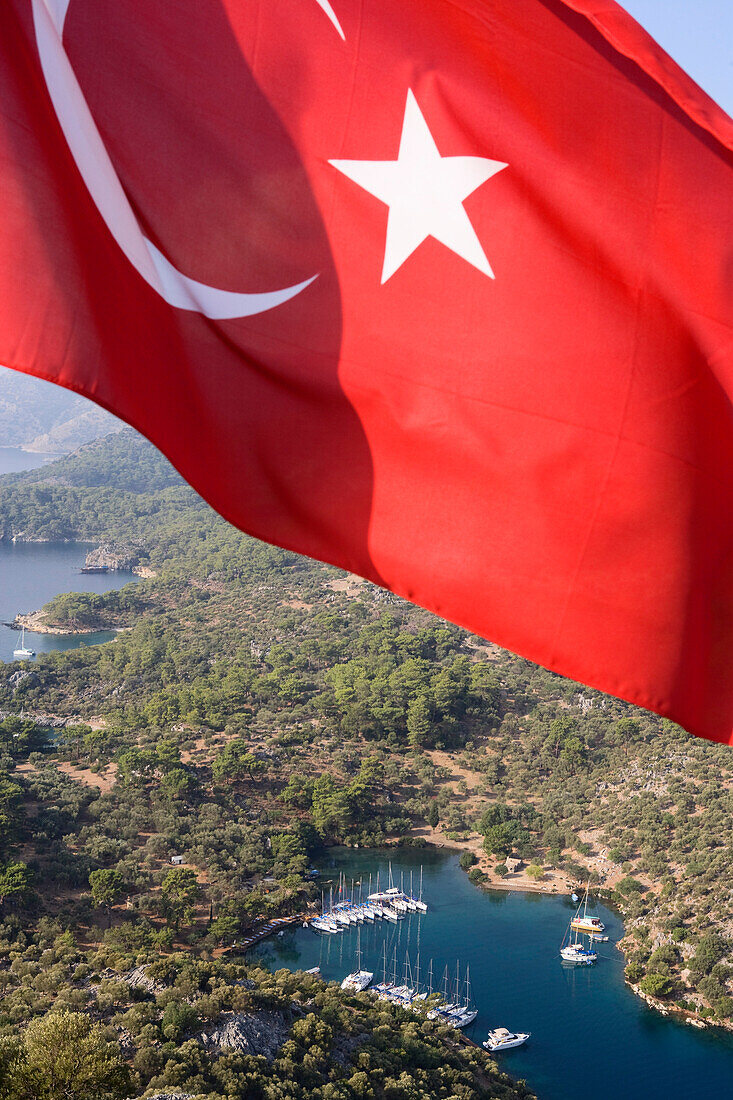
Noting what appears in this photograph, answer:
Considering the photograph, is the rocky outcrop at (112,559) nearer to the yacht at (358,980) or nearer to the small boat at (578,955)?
the yacht at (358,980)

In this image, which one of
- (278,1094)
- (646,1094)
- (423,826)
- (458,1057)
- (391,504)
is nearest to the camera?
(391,504)

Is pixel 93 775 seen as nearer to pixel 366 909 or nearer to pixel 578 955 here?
pixel 366 909

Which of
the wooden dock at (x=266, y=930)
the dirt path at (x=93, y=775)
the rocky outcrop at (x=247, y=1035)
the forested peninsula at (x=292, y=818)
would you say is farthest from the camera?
the dirt path at (x=93, y=775)

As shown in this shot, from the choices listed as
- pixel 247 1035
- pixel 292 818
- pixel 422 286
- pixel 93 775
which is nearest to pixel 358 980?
pixel 292 818

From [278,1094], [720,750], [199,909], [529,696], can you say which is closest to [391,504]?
[278,1094]

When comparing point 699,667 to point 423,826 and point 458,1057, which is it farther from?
point 423,826

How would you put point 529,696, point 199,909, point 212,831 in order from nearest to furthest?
point 199,909 → point 212,831 → point 529,696

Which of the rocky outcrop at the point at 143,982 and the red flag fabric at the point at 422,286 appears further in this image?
→ the rocky outcrop at the point at 143,982

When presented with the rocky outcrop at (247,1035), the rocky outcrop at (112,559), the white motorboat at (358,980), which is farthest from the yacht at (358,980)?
the rocky outcrop at (112,559)
